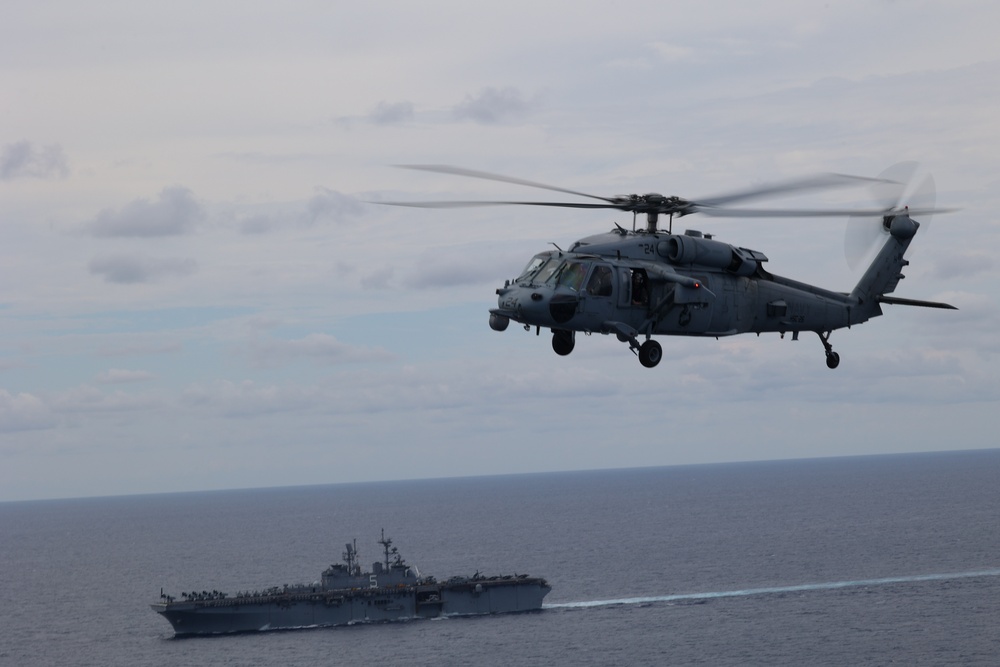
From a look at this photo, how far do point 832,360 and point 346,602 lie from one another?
80.4 meters

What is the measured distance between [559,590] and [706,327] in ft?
328

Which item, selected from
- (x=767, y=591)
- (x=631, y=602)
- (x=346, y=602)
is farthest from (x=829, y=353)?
(x=767, y=591)

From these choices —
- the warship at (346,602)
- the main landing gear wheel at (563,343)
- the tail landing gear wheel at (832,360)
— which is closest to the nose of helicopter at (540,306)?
the main landing gear wheel at (563,343)

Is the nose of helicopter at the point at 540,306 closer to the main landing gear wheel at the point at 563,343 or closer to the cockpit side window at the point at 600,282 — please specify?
the cockpit side window at the point at 600,282

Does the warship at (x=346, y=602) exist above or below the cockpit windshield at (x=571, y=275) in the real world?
below

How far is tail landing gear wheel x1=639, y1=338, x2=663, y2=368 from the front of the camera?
21.2 meters

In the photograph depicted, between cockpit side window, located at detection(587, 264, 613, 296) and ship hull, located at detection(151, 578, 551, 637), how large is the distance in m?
81.7

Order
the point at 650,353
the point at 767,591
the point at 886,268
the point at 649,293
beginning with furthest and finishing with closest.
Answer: the point at 767,591
the point at 886,268
the point at 649,293
the point at 650,353

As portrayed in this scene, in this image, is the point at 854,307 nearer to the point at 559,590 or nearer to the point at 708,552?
the point at 559,590

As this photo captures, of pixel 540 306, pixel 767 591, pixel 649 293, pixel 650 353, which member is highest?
pixel 649 293

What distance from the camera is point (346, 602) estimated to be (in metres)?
98.8

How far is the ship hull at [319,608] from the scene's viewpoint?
9794 centimetres

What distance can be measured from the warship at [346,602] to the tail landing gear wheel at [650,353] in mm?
78945

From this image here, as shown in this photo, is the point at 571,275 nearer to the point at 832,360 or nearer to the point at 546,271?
the point at 546,271
